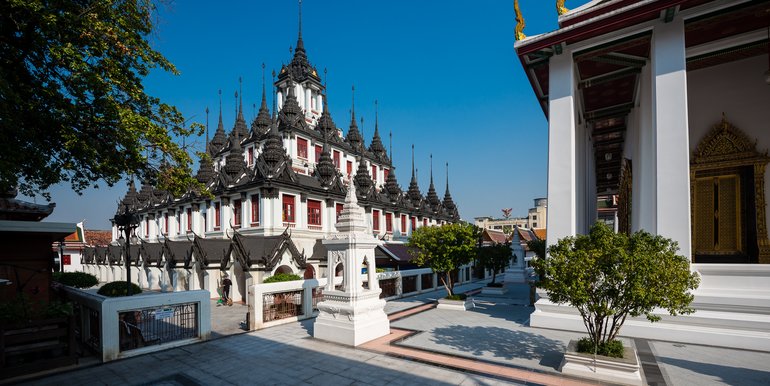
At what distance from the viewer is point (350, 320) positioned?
35.1 ft

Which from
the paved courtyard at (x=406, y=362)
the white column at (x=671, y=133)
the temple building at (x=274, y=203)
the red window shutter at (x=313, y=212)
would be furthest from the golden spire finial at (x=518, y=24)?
the red window shutter at (x=313, y=212)

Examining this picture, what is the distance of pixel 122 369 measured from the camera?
891cm

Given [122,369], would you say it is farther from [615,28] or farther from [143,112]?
[615,28]

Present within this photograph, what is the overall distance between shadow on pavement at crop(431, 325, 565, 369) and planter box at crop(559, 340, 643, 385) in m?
0.58

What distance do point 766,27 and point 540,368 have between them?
12564 mm

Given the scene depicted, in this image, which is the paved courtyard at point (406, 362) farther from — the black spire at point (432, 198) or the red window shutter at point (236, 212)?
the black spire at point (432, 198)

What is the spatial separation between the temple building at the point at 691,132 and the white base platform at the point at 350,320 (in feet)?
17.1

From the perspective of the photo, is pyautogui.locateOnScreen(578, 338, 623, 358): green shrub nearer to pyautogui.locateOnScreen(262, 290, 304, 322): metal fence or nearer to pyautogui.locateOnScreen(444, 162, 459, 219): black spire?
pyautogui.locateOnScreen(262, 290, 304, 322): metal fence

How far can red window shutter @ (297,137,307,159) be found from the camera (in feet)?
99.9

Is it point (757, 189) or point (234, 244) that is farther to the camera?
point (234, 244)

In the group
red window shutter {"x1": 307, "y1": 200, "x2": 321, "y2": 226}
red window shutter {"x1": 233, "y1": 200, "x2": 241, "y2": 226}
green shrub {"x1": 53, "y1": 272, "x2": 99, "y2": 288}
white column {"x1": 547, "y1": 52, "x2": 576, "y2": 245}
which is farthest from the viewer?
red window shutter {"x1": 307, "y1": 200, "x2": 321, "y2": 226}

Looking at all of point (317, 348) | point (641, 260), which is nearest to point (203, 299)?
point (317, 348)

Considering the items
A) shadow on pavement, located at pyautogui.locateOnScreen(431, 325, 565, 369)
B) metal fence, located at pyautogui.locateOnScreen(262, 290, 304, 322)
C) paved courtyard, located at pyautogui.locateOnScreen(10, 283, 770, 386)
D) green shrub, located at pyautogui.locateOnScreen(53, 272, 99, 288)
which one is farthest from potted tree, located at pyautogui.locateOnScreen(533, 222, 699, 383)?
green shrub, located at pyautogui.locateOnScreen(53, 272, 99, 288)

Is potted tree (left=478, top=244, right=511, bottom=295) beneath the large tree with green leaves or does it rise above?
beneath
